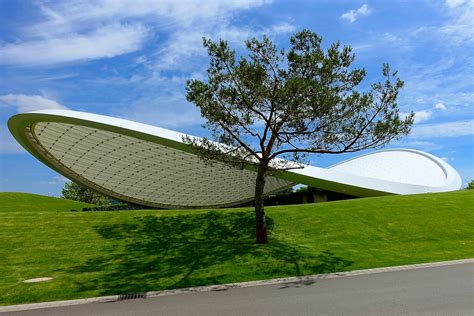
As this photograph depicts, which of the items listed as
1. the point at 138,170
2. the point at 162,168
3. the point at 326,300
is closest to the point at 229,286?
the point at 326,300

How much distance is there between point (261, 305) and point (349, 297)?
7.15ft

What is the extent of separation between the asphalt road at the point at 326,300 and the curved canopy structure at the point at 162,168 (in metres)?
11.6

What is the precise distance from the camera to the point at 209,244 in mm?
16516

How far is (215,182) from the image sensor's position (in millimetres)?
44031

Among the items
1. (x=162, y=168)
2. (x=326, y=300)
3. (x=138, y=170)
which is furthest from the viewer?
(x=138, y=170)

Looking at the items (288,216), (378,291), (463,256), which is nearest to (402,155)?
(288,216)

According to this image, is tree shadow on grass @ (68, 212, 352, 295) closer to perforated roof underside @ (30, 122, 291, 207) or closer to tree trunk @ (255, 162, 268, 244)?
tree trunk @ (255, 162, 268, 244)

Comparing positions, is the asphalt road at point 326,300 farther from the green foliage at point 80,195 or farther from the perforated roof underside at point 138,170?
the green foliage at point 80,195

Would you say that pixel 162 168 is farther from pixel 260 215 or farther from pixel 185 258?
pixel 185 258

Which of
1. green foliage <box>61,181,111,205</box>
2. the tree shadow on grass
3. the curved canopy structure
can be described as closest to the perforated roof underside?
the curved canopy structure

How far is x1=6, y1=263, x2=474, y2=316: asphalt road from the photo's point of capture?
306 inches

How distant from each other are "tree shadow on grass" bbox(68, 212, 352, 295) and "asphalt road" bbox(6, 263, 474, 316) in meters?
1.51

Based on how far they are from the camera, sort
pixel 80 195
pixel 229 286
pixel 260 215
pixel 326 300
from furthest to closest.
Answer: pixel 80 195, pixel 260 215, pixel 229 286, pixel 326 300

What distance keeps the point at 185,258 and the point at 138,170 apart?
2622cm
